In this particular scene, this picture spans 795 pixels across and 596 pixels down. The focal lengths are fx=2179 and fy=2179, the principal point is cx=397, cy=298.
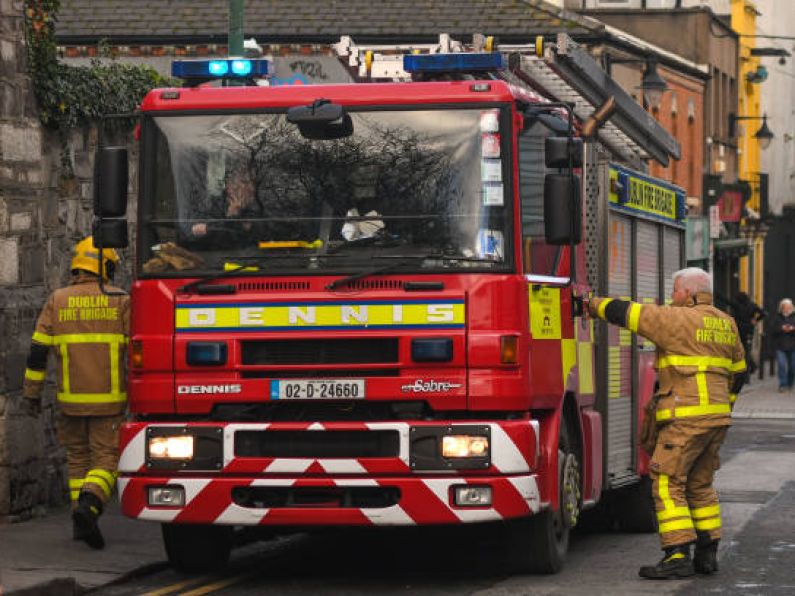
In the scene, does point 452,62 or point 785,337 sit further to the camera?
point 785,337

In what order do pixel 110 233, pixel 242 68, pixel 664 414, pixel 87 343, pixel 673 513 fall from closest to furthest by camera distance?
pixel 110 233, pixel 673 513, pixel 664 414, pixel 242 68, pixel 87 343

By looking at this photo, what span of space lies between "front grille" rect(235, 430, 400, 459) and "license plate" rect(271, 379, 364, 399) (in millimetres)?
185

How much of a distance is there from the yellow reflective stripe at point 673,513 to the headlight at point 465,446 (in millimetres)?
1493

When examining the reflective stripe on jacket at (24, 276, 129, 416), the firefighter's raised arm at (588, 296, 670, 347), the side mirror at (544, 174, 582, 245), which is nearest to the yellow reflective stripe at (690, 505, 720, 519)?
the firefighter's raised arm at (588, 296, 670, 347)

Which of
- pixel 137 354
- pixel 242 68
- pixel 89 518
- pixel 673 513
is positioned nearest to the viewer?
pixel 137 354

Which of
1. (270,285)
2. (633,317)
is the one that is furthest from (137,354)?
(633,317)

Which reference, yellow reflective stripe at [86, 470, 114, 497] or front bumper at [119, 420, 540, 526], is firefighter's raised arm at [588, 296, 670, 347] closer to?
front bumper at [119, 420, 540, 526]

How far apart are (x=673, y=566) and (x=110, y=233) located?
3.59 m

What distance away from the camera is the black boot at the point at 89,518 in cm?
1285

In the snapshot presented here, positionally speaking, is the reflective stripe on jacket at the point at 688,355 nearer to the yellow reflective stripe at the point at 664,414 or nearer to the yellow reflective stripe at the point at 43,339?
the yellow reflective stripe at the point at 664,414

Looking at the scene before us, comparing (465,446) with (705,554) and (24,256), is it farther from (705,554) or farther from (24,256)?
(24,256)

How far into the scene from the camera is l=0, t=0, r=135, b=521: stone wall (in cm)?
1451

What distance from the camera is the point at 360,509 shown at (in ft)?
36.8

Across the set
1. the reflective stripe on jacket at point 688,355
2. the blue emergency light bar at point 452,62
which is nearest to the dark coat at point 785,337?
the reflective stripe on jacket at point 688,355
